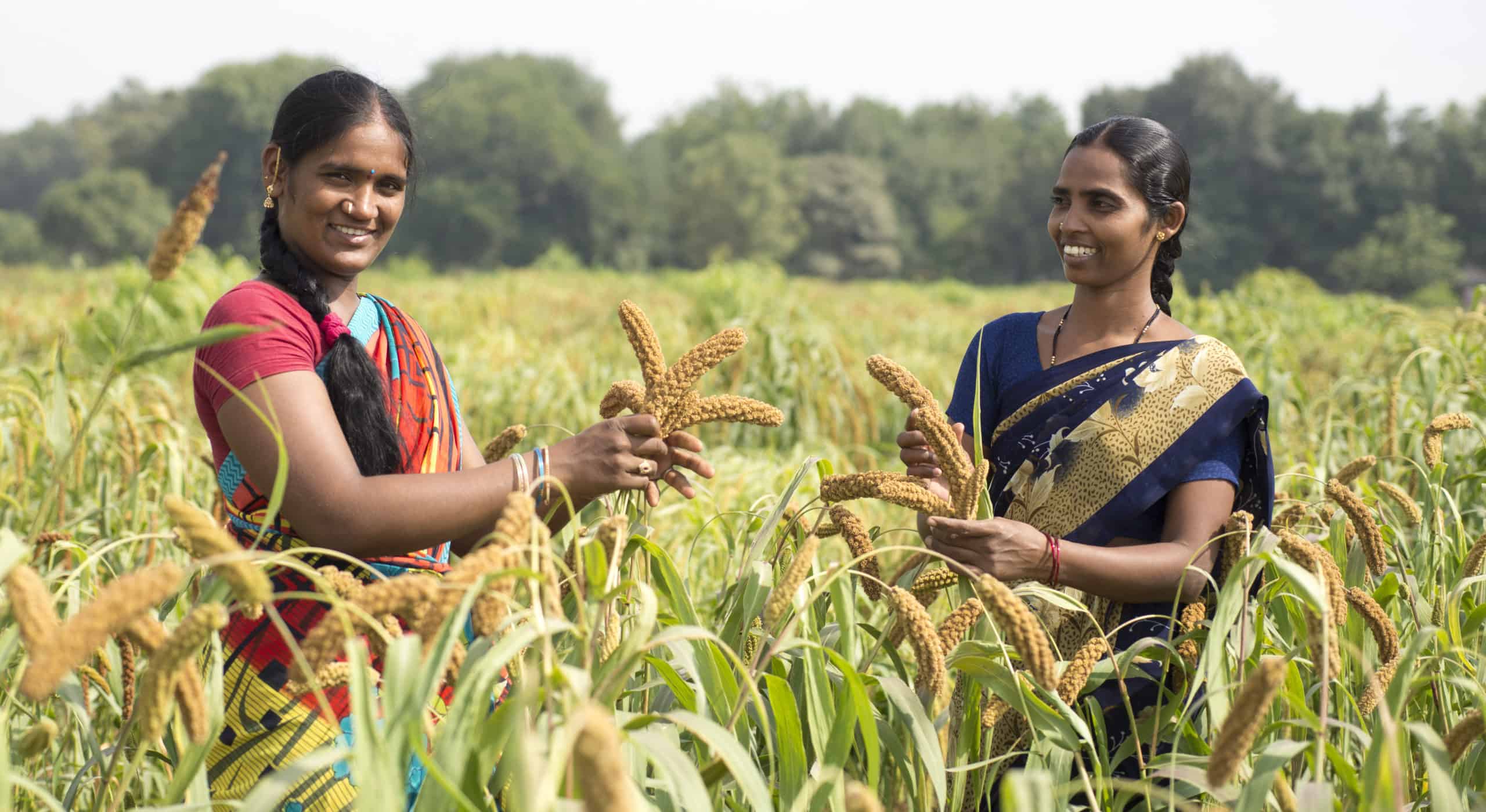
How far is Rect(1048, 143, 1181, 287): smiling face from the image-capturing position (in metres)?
1.81

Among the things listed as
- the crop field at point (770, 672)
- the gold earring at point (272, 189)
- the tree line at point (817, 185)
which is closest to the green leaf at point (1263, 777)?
the crop field at point (770, 672)

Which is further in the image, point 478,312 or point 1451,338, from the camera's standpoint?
point 478,312

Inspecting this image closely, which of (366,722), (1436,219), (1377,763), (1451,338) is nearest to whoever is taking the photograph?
(366,722)

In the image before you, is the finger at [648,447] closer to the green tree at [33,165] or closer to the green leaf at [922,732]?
the green leaf at [922,732]

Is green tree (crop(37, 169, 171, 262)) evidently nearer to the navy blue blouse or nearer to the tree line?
the tree line

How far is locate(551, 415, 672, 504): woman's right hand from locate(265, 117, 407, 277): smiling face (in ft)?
1.39

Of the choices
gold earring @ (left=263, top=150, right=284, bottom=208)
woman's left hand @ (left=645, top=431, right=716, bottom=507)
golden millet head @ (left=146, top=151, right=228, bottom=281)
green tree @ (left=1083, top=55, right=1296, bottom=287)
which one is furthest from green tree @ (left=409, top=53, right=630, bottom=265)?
golden millet head @ (left=146, top=151, right=228, bottom=281)

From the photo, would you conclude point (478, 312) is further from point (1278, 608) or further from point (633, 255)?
point (633, 255)

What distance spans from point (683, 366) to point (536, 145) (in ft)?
199

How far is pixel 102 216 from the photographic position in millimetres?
49656

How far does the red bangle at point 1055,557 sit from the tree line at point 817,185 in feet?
106

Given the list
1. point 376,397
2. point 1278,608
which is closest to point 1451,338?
point 1278,608

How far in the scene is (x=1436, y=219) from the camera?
40.9 meters

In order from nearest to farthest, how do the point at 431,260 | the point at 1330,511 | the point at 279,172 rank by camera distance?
the point at 279,172 < the point at 1330,511 < the point at 431,260
